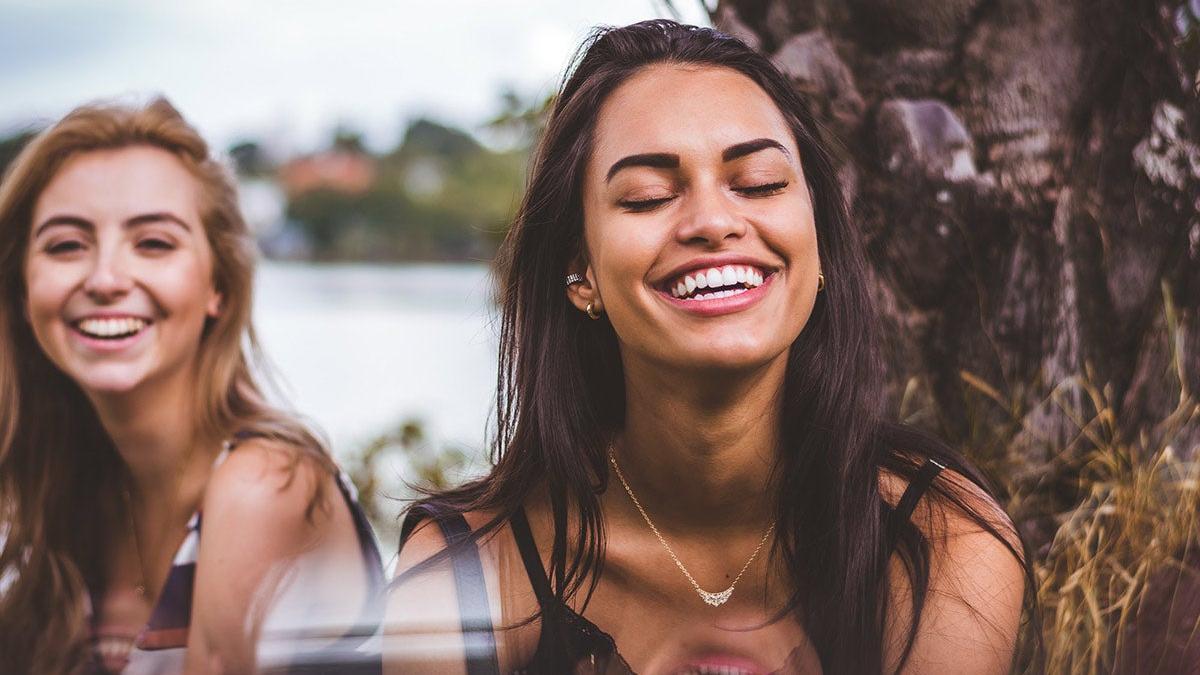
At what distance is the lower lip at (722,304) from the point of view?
1.90 m

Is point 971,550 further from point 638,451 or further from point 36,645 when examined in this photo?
point 36,645

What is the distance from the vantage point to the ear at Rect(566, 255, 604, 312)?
2123 mm

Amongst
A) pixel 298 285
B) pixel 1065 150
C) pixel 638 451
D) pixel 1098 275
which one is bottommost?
pixel 298 285

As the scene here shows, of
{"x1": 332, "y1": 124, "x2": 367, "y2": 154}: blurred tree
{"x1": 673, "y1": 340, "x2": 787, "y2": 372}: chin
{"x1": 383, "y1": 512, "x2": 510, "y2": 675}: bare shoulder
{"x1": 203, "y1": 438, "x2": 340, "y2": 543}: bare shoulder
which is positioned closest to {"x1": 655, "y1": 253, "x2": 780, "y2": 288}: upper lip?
{"x1": 673, "y1": 340, "x2": 787, "y2": 372}: chin

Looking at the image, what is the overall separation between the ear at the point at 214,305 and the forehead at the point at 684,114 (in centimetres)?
115

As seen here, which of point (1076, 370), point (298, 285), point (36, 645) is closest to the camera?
point (1076, 370)

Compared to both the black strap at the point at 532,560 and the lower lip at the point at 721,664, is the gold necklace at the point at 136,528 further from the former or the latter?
the lower lip at the point at 721,664

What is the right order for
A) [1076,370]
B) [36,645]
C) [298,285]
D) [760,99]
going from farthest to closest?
[298,285] → [36,645] → [1076,370] → [760,99]

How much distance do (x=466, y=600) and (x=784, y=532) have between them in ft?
1.89

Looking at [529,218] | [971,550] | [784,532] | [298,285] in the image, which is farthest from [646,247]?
[298,285]

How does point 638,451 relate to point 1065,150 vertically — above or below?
below

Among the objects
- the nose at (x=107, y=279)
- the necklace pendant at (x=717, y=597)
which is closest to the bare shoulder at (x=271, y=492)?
the nose at (x=107, y=279)

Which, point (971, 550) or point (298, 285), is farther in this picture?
point (298, 285)

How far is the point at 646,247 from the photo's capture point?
1939 mm
